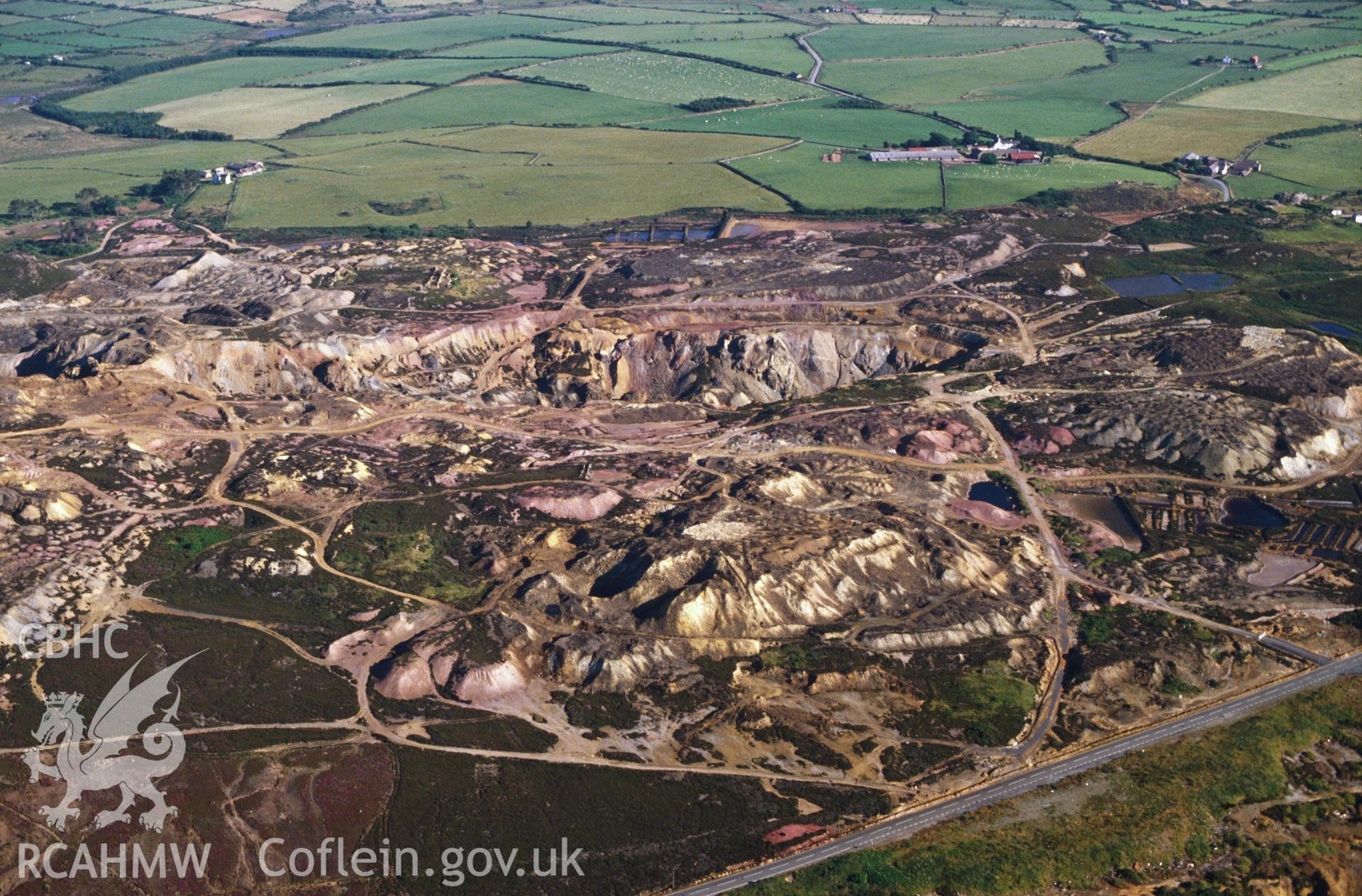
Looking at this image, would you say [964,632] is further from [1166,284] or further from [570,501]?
[1166,284]

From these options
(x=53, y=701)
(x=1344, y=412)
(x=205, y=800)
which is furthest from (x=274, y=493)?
(x=1344, y=412)

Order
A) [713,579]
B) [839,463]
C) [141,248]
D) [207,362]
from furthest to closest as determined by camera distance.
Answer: [141,248]
[207,362]
[839,463]
[713,579]

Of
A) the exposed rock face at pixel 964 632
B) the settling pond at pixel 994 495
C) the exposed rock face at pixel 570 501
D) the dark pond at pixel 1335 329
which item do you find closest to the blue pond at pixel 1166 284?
the dark pond at pixel 1335 329

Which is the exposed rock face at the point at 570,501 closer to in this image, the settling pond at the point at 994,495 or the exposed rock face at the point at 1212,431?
the settling pond at the point at 994,495

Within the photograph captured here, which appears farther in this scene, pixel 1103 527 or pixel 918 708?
pixel 1103 527

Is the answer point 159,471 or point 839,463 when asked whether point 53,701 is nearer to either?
point 159,471

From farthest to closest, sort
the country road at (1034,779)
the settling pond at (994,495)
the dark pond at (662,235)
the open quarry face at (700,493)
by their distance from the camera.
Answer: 1. the dark pond at (662,235)
2. the settling pond at (994,495)
3. the open quarry face at (700,493)
4. the country road at (1034,779)

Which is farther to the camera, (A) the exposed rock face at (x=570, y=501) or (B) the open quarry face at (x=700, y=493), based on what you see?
(A) the exposed rock face at (x=570, y=501)
